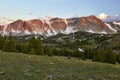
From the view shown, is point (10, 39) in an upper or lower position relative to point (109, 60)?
upper

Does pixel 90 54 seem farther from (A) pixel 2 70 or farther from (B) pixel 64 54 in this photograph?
(A) pixel 2 70

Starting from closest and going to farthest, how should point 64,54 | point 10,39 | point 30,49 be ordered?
point 30,49
point 10,39
point 64,54

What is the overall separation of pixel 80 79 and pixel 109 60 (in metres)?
71.3

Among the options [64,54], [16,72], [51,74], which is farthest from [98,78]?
[64,54]

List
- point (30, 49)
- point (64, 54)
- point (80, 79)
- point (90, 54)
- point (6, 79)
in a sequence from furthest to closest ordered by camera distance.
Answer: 1. point (64, 54)
2. point (90, 54)
3. point (30, 49)
4. point (80, 79)
5. point (6, 79)

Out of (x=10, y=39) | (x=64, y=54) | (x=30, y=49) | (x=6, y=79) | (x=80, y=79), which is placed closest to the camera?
(x=6, y=79)

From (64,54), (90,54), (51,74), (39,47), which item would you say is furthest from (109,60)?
(64,54)

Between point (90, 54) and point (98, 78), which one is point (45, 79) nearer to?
point (98, 78)

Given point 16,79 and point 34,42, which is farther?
point 34,42

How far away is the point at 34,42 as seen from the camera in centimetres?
8062

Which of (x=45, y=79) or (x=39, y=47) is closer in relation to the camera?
(x=45, y=79)

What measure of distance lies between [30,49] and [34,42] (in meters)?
→ 2.63

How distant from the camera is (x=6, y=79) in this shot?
1864 centimetres

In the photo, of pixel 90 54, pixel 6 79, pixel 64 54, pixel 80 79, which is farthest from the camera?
pixel 64 54
